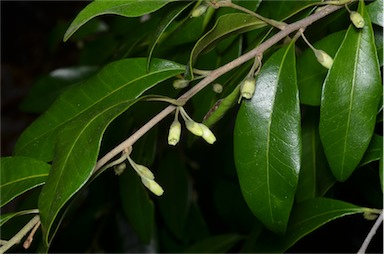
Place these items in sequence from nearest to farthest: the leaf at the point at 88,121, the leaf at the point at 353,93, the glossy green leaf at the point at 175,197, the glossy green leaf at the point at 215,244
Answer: the leaf at the point at 88,121
the leaf at the point at 353,93
the glossy green leaf at the point at 215,244
the glossy green leaf at the point at 175,197

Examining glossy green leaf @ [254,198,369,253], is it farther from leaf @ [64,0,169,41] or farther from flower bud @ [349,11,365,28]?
leaf @ [64,0,169,41]

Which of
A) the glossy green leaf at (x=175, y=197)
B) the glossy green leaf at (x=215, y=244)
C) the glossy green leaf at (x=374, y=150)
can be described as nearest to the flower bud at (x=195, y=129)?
the glossy green leaf at (x=374, y=150)

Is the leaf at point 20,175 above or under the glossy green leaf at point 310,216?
above

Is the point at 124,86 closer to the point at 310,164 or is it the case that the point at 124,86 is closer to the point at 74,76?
the point at 310,164

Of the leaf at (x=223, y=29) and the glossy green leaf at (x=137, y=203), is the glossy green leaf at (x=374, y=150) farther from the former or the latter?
the glossy green leaf at (x=137, y=203)

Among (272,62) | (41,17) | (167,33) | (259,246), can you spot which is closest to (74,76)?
(167,33)

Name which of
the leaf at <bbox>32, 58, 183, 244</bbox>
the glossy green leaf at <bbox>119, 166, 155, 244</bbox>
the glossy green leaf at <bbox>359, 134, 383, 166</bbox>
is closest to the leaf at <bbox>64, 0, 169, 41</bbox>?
the leaf at <bbox>32, 58, 183, 244</bbox>

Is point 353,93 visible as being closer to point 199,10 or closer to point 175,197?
point 199,10
